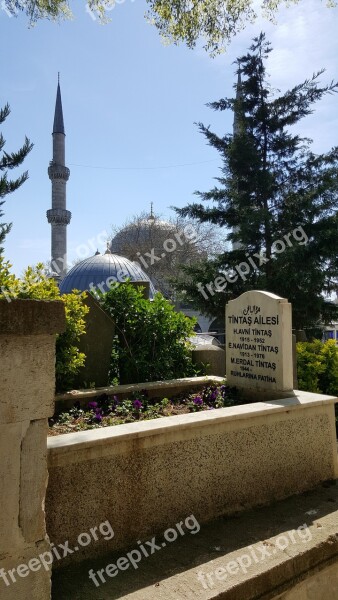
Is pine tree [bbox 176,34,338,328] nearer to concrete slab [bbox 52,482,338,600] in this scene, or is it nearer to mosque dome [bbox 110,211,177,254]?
concrete slab [bbox 52,482,338,600]

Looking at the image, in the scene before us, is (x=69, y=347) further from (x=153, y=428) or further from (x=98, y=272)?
(x=98, y=272)

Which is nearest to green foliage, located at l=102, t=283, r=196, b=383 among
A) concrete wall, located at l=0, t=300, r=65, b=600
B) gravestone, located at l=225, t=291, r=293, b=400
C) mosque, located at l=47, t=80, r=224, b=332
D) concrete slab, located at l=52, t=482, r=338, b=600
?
gravestone, located at l=225, t=291, r=293, b=400

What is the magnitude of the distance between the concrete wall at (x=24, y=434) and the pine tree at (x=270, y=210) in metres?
9.92

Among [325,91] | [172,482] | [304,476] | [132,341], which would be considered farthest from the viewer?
[325,91]

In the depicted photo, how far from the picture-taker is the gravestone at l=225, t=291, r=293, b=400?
4.09 m

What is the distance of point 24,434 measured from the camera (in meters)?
1.93

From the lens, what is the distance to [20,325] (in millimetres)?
1883

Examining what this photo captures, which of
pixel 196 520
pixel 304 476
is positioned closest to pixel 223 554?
pixel 196 520

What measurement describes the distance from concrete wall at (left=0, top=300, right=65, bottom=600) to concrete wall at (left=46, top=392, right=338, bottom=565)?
433 millimetres

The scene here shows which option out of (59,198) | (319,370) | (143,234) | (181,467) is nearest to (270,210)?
(319,370)

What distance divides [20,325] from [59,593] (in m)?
1.38

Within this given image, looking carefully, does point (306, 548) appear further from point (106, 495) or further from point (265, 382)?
point (265, 382)

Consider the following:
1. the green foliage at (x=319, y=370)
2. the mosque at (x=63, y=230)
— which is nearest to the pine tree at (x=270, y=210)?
the green foliage at (x=319, y=370)

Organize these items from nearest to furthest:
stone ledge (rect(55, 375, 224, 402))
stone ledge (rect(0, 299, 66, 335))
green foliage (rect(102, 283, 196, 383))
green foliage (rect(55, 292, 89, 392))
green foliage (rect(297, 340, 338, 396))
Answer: stone ledge (rect(0, 299, 66, 335)), stone ledge (rect(55, 375, 224, 402)), green foliage (rect(55, 292, 89, 392)), green foliage (rect(102, 283, 196, 383)), green foliage (rect(297, 340, 338, 396))
